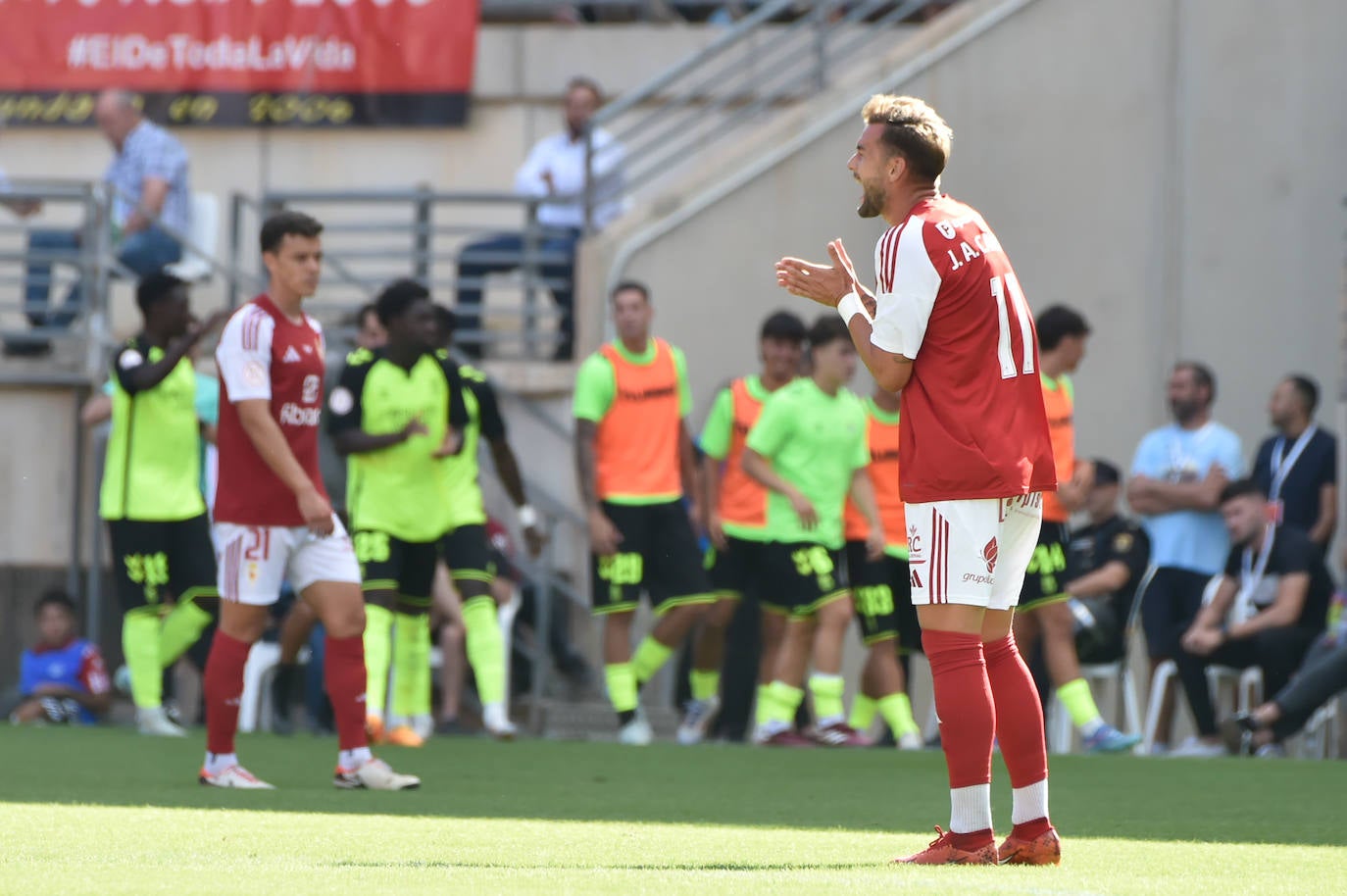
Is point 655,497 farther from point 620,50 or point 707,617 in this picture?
point 620,50

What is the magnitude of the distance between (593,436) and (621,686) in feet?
4.75

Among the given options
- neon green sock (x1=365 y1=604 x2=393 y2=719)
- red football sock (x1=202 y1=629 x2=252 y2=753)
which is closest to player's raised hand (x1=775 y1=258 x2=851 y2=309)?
red football sock (x1=202 y1=629 x2=252 y2=753)

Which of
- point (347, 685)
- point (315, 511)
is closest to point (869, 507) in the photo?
point (347, 685)

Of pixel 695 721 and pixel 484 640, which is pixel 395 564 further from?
pixel 695 721

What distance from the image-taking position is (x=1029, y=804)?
237 inches

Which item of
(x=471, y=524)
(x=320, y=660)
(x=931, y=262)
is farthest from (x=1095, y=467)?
(x=931, y=262)

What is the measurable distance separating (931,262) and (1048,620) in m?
5.88

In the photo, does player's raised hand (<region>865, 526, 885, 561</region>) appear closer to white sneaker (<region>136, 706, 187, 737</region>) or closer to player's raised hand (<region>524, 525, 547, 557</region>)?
player's raised hand (<region>524, 525, 547, 557</region>)

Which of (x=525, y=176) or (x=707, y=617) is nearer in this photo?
(x=707, y=617)

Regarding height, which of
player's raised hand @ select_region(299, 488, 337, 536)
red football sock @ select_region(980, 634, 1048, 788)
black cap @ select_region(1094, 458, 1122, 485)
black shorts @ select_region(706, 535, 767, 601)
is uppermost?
black cap @ select_region(1094, 458, 1122, 485)

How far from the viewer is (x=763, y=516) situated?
1284 centimetres

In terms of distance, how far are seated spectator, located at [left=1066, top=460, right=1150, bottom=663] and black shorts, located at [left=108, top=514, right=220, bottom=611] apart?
5.07m

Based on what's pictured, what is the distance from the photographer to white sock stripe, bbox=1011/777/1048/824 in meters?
6.01

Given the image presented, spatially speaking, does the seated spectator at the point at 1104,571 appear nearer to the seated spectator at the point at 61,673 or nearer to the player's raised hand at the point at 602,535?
the player's raised hand at the point at 602,535
